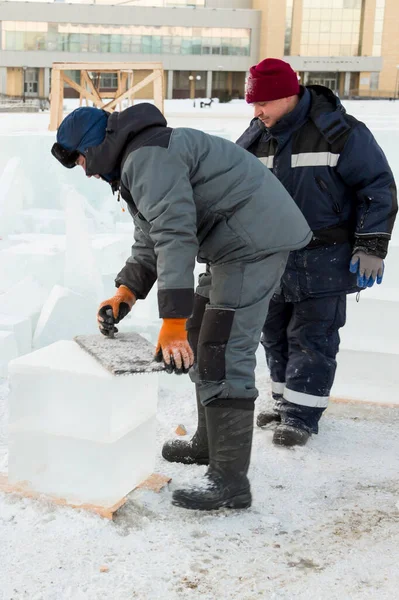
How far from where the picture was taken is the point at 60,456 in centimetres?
259

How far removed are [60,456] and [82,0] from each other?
197 feet

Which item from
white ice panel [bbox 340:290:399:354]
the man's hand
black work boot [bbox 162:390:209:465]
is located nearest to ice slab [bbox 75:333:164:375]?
black work boot [bbox 162:390:209:465]

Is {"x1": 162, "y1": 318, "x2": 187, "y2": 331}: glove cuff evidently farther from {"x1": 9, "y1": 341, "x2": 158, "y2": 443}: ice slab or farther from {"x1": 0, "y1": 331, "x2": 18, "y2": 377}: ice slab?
{"x1": 0, "y1": 331, "x2": 18, "y2": 377}: ice slab

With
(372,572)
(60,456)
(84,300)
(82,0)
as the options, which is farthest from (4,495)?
(82,0)

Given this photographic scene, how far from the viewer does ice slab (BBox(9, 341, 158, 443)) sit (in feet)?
8.16

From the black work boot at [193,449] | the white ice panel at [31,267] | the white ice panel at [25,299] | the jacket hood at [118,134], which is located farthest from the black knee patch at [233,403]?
the white ice panel at [31,267]

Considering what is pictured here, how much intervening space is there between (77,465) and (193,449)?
0.60 m

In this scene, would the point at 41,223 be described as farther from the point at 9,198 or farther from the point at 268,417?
the point at 268,417

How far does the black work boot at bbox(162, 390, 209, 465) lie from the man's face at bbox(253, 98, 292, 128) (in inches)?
48.1

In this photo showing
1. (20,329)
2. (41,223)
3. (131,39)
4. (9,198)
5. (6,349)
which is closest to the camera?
(6,349)

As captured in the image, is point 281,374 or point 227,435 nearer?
point 227,435

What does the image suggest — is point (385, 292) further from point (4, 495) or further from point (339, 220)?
point (4, 495)

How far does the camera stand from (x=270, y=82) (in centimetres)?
306

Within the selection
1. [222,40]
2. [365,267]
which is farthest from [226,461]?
[222,40]
